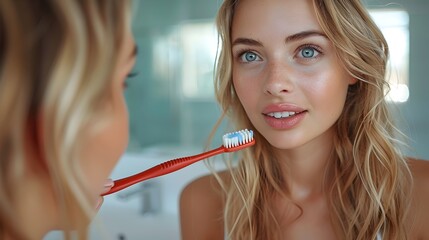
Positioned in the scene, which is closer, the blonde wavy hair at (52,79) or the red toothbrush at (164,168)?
the blonde wavy hair at (52,79)

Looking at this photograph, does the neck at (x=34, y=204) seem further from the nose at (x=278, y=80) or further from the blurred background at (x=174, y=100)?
the blurred background at (x=174, y=100)

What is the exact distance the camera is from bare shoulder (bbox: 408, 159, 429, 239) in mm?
720

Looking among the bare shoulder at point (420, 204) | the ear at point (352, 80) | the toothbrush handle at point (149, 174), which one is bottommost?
the bare shoulder at point (420, 204)

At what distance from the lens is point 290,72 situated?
2.19 feet

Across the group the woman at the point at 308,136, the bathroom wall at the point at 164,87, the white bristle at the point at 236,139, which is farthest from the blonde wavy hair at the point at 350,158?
the bathroom wall at the point at 164,87

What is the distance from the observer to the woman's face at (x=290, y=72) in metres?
0.66

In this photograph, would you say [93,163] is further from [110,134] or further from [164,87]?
[164,87]

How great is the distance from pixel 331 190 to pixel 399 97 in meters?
0.44

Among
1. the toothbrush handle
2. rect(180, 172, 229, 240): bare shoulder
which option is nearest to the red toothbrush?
the toothbrush handle

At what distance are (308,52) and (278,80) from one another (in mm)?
76

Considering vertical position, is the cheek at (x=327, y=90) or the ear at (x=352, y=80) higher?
the ear at (x=352, y=80)

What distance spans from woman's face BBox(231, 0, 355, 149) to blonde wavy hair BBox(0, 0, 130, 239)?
400 mm

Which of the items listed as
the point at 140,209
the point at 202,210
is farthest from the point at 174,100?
the point at 202,210

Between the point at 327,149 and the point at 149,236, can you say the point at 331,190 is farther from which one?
the point at 149,236
